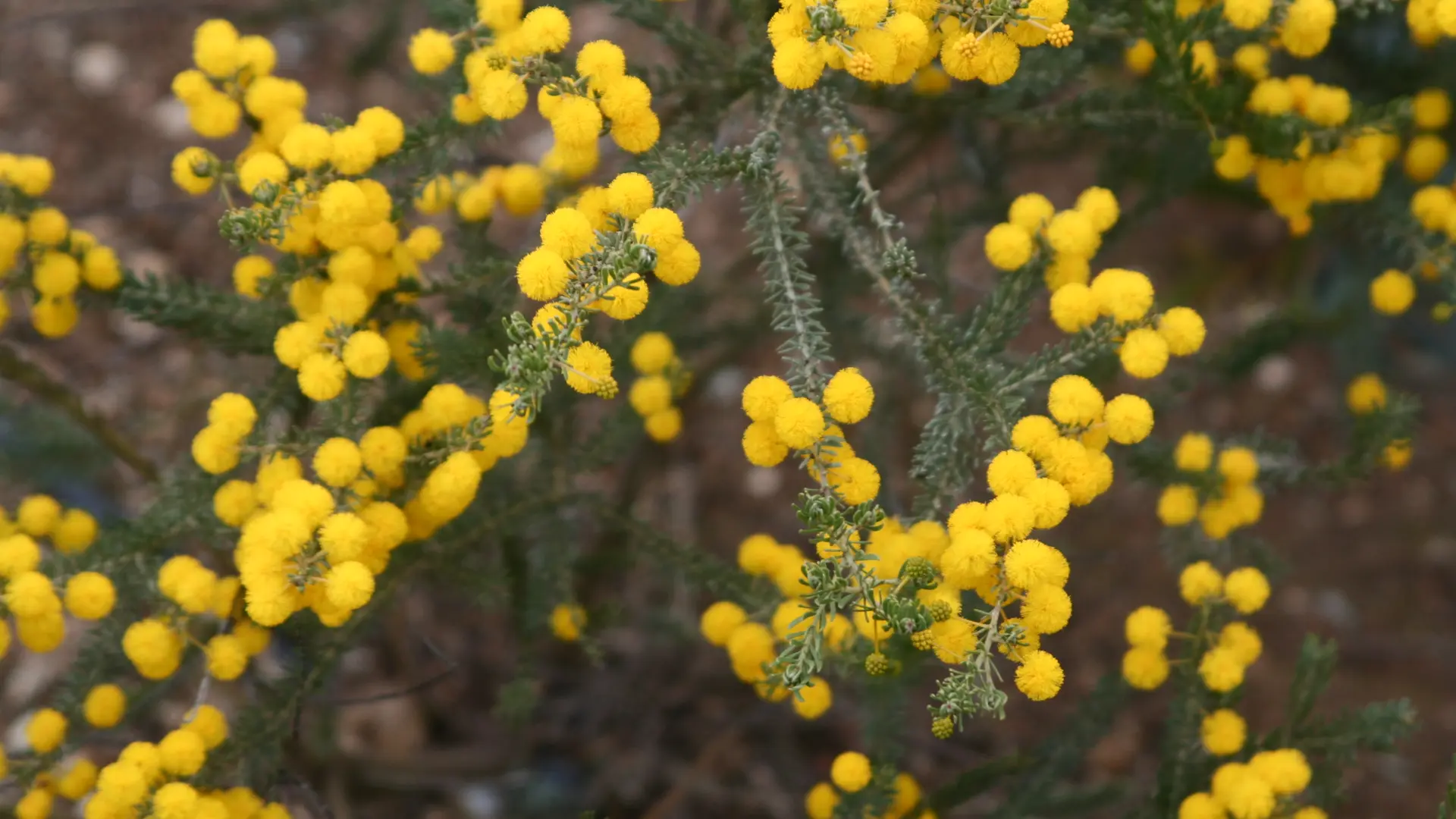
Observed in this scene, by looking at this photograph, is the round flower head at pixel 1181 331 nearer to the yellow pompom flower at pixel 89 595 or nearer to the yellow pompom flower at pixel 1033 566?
the yellow pompom flower at pixel 1033 566

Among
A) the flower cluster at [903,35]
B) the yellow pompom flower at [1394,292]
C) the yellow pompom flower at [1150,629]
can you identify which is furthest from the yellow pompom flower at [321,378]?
the yellow pompom flower at [1394,292]

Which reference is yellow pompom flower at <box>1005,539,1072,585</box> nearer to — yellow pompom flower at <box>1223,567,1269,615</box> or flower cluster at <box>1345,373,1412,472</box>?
yellow pompom flower at <box>1223,567,1269,615</box>

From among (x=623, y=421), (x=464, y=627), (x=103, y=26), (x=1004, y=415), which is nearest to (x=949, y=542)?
(x=1004, y=415)

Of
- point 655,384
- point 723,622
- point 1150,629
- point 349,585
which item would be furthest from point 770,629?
point 349,585

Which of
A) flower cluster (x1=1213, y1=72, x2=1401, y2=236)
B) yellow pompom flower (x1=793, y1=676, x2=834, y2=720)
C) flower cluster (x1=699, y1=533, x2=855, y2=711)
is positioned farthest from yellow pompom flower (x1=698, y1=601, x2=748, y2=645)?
flower cluster (x1=1213, y1=72, x2=1401, y2=236)

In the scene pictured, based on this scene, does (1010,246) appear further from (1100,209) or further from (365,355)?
(365,355)
